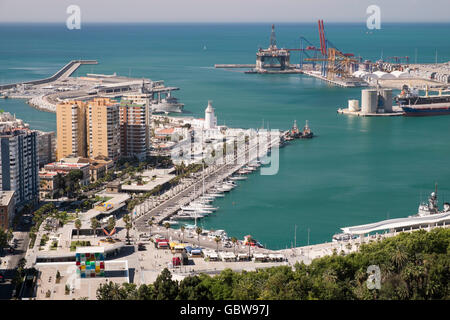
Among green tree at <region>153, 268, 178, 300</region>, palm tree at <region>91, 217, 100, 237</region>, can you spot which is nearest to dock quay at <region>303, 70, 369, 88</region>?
palm tree at <region>91, 217, 100, 237</region>

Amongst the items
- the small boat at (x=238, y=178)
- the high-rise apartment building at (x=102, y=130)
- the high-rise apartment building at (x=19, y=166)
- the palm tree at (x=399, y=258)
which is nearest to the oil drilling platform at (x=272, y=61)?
the high-rise apartment building at (x=102, y=130)

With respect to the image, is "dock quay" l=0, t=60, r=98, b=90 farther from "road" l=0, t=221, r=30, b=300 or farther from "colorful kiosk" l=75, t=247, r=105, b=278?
"colorful kiosk" l=75, t=247, r=105, b=278

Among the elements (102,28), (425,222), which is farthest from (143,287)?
(102,28)

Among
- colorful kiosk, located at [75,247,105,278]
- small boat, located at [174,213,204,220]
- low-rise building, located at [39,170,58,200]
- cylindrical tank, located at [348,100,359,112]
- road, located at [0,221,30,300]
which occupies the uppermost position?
cylindrical tank, located at [348,100,359,112]

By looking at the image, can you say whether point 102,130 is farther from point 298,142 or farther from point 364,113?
point 364,113

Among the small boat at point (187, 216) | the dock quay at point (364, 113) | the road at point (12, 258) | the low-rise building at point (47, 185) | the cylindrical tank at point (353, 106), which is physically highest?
the cylindrical tank at point (353, 106)

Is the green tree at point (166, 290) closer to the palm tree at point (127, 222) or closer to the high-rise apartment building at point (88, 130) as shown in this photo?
the palm tree at point (127, 222)

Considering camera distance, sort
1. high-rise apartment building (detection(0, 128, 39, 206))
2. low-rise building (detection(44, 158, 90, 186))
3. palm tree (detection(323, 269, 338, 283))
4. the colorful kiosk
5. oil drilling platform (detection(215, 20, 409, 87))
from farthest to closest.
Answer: oil drilling platform (detection(215, 20, 409, 87))
low-rise building (detection(44, 158, 90, 186))
high-rise apartment building (detection(0, 128, 39, 206))
the colorful kiosk
palm tree (detection(323, 269, 338, 283))

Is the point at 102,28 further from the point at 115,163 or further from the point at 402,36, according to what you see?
the point at 115,163
